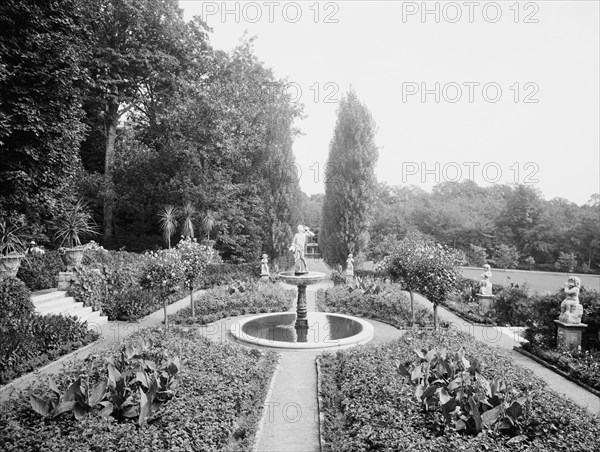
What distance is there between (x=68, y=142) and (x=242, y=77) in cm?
1379

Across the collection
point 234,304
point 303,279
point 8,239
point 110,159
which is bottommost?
point 234,304

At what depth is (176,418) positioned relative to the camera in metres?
5.16

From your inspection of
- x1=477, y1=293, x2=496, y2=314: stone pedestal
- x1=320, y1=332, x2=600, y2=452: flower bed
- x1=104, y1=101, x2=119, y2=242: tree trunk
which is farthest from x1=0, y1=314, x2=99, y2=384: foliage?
x1=104, y1=101, x2=119, y2=242: tree trunk

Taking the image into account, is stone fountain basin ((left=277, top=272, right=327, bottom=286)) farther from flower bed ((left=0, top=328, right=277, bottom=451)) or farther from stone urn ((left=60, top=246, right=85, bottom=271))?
stone urn ((left=60, top=246, right=85, bottom=271))

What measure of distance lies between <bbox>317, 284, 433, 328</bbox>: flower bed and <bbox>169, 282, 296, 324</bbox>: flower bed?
1714 millimetres

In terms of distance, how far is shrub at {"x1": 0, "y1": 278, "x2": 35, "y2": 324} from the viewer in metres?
9.54

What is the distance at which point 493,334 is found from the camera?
12.1m

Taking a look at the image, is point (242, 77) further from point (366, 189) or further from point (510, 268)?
point (510, 268)

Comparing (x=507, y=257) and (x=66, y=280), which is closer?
(x=66, y=280)

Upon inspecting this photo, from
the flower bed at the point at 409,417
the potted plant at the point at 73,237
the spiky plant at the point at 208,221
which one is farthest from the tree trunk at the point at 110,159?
the flower bed at the point at 409,417

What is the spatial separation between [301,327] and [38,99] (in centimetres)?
1197

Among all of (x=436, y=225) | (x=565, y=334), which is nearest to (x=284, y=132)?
(x=436, y=225)

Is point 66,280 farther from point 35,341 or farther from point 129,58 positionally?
point 129,58

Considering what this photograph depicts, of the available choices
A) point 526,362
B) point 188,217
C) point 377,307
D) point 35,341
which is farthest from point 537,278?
point 35,341
